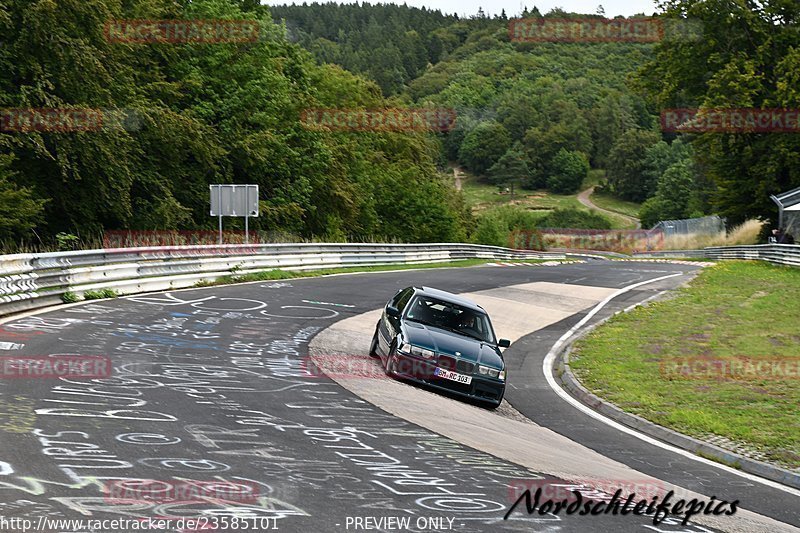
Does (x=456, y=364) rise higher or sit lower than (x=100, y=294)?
lower

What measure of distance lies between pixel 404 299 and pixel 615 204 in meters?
167

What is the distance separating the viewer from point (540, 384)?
50.3 ft

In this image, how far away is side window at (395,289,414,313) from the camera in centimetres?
1461

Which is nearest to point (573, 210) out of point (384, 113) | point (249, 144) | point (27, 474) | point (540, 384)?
point (384, 113)

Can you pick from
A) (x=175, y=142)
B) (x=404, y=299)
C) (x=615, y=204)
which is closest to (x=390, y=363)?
(x=404, y=299)

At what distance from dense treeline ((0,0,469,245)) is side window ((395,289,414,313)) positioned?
54.6 ft

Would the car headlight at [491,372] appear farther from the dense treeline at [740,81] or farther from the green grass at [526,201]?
the green grass at [526,201]

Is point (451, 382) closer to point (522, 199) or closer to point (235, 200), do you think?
point (235, 200)

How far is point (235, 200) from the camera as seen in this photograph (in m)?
30.4

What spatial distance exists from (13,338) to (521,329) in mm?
12745

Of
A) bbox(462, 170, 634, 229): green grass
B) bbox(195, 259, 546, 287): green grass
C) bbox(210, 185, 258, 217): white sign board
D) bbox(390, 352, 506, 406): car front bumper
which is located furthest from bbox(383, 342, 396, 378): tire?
bbox(462, 170, 634, 229): green grass

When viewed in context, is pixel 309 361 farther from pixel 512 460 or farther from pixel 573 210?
pixel 573 210

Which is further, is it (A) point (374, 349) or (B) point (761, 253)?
(B) point (761, 253)

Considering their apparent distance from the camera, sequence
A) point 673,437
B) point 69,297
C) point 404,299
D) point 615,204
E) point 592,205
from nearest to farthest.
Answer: point 673,437
point 404,299
point 69,297
point 592,205
point 615,204
